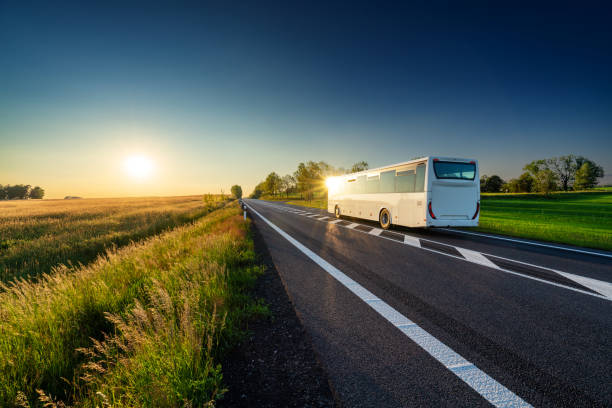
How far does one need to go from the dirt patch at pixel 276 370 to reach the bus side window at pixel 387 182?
8.88 meters

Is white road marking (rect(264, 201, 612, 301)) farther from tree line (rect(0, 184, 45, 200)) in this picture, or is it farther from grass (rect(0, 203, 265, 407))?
tree line (rect(0, 184, 45, 200))

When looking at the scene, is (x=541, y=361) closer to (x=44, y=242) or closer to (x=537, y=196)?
(x=44, y=242)

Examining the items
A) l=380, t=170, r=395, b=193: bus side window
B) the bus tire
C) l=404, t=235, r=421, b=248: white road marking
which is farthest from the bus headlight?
l=404, t=235, r=421, b=248: white road marking

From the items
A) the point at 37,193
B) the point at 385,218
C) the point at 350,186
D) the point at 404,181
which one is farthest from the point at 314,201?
the point at 37,193

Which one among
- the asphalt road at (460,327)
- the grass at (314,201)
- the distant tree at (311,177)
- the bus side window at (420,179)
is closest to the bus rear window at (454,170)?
the bus side window at (420,179)

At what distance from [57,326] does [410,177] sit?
10.3 meters

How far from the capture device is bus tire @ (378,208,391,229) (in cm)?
1072

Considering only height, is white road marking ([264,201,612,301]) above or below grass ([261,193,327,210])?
below

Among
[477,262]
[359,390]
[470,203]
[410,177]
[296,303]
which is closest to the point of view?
[359,390]

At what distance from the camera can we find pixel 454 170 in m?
8.74

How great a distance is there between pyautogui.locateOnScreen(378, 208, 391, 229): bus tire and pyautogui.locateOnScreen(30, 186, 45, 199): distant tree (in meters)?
151

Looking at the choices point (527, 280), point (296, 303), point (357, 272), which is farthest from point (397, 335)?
point (527, 280)

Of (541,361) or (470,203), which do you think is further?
(470,203)

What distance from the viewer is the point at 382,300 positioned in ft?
11.3
